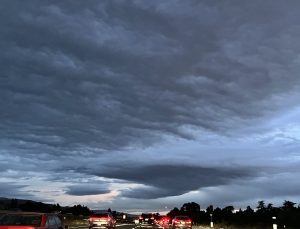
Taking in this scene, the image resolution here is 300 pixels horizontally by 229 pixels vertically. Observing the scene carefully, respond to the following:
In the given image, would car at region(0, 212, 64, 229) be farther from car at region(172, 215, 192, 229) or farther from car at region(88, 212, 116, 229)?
car at region(172, 215, 192, 229)

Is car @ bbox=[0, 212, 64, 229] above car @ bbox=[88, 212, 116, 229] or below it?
below

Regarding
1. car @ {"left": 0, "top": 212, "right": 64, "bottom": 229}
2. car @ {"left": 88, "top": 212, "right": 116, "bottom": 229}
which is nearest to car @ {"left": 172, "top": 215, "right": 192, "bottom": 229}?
car @ {"left": 88, "top": 212, "right": 116, "bottom": 229}

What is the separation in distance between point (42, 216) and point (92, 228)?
73.5ft

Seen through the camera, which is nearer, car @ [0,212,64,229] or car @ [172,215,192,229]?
car @ [0,212,64,229]

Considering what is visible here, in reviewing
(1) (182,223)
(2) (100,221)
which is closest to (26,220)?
(2) (100,221)

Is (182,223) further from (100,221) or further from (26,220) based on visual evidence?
(26,220)

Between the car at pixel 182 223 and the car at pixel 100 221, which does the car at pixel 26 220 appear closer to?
the car at pixel 100 221

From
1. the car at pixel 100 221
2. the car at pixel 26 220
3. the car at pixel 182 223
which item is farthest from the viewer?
the car at pixel 182 223

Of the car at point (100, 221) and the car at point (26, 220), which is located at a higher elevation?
the car at point (100, 221)

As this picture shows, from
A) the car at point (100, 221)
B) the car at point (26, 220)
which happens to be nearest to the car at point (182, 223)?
the car at point (100, 221)

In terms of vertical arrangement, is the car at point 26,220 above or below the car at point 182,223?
below

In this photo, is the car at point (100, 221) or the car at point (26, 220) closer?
the car at point (26, 220)

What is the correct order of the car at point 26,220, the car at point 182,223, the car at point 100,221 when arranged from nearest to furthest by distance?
the car at point 26,220 < the car at point 100,221 < the car at point 182,223

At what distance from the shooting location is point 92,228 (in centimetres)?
4181
